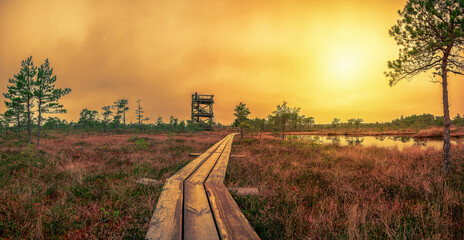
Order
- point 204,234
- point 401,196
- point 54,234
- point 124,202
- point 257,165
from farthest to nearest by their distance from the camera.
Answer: point 257,165 → point 401,196 → point 124,202 → point 54,234 → point 204,234

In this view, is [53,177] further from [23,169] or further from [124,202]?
[124,202]

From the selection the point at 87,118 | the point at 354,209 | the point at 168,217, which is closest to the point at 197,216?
the point at 168,217

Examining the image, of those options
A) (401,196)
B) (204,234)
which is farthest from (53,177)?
(401,196)

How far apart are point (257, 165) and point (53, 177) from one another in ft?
22.8

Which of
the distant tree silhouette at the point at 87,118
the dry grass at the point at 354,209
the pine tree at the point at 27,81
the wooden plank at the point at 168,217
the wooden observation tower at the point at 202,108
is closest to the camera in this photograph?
the wooden plank at the point at 168,217

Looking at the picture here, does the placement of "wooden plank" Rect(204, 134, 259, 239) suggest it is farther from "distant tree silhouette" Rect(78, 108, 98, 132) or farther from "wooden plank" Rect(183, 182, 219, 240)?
"distant tree silhouette" Rect(78, 108, 98, 132)

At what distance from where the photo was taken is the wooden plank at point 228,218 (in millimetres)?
1726

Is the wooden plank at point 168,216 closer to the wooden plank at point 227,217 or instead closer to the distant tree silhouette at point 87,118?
the wooden plank at point 227,217

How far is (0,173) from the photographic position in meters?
5.62

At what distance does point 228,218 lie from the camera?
2.05 meters

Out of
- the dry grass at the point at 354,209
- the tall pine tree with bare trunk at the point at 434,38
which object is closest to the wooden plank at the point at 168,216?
the dry grass at the point at 354,209

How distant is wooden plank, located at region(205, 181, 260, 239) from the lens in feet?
5.66

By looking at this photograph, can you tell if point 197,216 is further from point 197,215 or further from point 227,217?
point 227,217

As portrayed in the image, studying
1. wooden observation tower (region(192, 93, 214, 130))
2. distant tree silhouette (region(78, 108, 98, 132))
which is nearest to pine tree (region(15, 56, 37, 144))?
wooden observation tower (region(192, 93, 214, 130))
